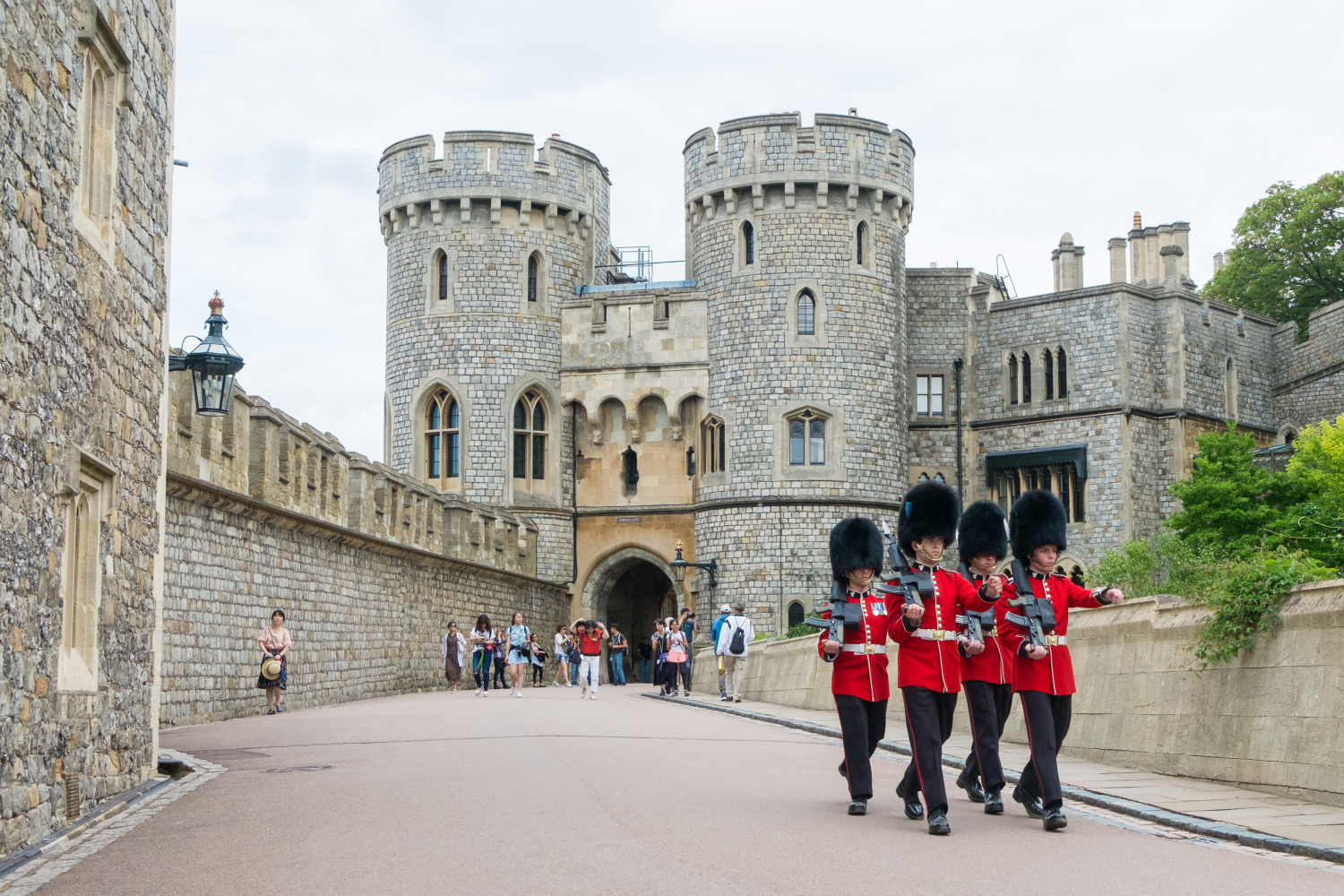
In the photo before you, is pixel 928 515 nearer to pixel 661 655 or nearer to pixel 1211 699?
pixel 1211 699

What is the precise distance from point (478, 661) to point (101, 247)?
1901 cm

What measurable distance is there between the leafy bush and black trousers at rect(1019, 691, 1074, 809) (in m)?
1.66

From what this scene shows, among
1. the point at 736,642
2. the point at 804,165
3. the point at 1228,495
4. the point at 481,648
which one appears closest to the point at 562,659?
the point at 481,648

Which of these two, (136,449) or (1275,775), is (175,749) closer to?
(136,449)

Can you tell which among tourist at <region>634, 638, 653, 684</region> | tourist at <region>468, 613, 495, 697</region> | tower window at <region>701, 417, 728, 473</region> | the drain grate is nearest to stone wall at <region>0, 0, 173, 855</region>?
the drain grate

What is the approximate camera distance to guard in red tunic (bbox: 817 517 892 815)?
9.70 metres

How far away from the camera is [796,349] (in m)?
41.2

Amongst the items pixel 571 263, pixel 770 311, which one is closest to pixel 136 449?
pixel 770 311

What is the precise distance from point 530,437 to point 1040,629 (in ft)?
114

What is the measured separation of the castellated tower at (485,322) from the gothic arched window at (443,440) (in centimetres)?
3

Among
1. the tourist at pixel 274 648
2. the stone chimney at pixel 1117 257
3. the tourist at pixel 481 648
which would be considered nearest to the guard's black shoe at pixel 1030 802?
the tourist at pixel 274 648

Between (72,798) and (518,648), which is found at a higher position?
(518,648)

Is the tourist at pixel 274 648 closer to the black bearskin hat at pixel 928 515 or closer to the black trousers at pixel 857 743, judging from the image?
the black trousers at pixel 857 743

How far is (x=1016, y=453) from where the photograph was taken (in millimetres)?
44312
